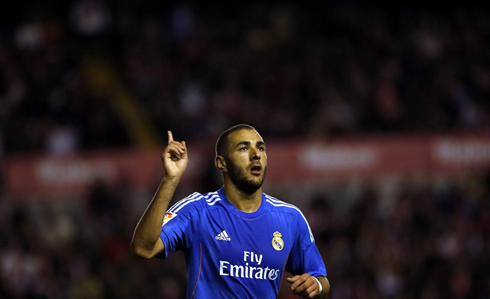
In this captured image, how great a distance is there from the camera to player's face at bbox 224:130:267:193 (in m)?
5.46

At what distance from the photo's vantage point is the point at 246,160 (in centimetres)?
547

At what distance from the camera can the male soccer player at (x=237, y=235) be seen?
5328mm

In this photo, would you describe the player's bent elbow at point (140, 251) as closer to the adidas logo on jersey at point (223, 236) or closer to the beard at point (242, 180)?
the adidas logo on jersey at point (223, 236)

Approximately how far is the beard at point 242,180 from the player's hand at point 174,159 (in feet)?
1.37

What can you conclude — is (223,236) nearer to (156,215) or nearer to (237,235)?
(237,235)

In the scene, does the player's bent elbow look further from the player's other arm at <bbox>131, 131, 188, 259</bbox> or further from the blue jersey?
the blue jersey

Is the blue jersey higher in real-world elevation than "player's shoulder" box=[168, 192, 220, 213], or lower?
lower

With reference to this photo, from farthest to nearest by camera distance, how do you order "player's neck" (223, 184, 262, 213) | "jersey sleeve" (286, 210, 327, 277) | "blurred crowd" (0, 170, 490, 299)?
"blurred crowd" (0, 170, 490, 299)
"jersey sleeve" (286, 210, 327, 277)
"player's neck" (223, 184, 262, 213)

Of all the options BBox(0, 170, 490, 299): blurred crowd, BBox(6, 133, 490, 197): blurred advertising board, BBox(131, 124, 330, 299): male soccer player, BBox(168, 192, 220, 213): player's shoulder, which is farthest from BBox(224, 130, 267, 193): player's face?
Result: BBox(6, 133, 490, 197): blurred advertising board

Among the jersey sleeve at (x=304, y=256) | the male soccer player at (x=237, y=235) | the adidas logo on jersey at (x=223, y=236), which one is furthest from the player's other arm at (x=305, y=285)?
the adidas logo on jersey at (x=223, y=236)

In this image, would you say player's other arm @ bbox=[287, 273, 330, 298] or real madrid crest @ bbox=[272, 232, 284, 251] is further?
real madrid crest @ bbox=[272, 232, 284, 251]

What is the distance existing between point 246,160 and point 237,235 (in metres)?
0.49

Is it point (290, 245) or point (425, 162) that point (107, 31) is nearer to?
point (425, 162)

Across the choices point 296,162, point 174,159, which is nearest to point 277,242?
point 174,159
